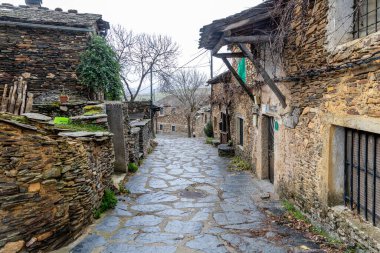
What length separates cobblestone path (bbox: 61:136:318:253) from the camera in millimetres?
4238

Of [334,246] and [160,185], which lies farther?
[160,185]

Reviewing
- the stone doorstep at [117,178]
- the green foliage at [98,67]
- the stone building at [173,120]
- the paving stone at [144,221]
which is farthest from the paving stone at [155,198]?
the stone building at [173,120]

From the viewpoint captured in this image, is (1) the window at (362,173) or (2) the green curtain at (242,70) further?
(2) the green curtain at (242,70)

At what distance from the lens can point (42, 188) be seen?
3.99m

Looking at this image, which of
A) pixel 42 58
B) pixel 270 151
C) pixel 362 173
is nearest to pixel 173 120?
pixel 42 58

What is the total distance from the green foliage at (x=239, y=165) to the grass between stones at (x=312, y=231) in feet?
11.0

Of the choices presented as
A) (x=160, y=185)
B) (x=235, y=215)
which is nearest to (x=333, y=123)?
(x=235, y=215)

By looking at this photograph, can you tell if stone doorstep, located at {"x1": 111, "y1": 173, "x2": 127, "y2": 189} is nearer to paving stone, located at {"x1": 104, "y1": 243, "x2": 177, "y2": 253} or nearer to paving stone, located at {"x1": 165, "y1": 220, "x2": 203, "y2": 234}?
paving stone, located at {"x1": 165, "y1": 220, "x2": 203, "y2": 234}

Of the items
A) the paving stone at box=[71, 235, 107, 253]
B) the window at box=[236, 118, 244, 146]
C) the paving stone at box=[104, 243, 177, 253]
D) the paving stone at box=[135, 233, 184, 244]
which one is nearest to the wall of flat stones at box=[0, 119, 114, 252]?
the paving stone at box=[71, 235, 107, 253]

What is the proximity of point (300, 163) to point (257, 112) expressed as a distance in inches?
118

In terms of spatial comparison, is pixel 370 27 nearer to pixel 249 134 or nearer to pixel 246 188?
pixel 246 188

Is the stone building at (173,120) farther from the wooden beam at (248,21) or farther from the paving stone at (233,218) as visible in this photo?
the wooden beam at (248,21)

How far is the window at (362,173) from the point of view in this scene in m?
3.53

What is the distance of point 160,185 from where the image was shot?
7.57m
